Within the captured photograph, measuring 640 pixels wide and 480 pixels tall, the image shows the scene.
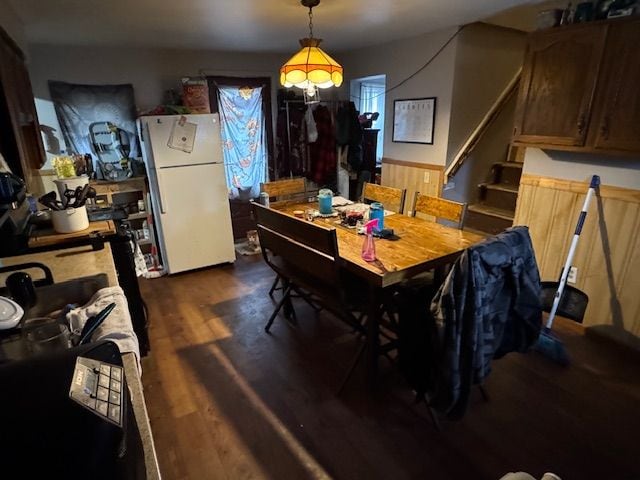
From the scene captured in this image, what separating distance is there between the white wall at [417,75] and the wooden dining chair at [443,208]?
1.06 meters

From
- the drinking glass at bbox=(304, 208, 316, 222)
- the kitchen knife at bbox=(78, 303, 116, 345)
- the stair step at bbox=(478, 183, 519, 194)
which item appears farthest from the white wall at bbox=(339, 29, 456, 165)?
the kitchen knife at bbox=(78, 303, 116, 345)

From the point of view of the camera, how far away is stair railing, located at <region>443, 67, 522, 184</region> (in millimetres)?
3459

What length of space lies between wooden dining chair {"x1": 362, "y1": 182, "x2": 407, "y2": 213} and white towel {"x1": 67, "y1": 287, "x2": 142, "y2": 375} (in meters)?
2.17

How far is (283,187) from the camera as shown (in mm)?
3303

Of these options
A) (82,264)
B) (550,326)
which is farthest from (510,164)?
(82,264)

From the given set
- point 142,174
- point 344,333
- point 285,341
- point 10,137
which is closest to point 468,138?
point 344,333

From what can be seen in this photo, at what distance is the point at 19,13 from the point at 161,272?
2.23 meters

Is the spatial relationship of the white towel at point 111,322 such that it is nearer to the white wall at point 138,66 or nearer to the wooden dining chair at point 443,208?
the wooden dining chair at point 443,208

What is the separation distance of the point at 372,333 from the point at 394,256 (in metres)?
0.43

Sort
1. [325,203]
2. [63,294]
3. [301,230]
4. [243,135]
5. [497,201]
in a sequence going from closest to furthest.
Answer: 1. [63,294]
2. [301,230]
3. [325,203]
4. [497,201]
5. [243,135]

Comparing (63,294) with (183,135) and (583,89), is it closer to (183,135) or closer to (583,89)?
(183,135)

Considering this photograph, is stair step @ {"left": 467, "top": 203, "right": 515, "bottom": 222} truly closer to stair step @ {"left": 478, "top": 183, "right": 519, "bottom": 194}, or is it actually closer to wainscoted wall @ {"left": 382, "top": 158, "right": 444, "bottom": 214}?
stair step @ {"left": 478, "top": 183, "right": 519, "bottom": 194}

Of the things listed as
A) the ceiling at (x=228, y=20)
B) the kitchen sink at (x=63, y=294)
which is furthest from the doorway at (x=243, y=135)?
the kitchen sink at (x=63, y=294)

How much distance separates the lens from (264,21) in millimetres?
2820
